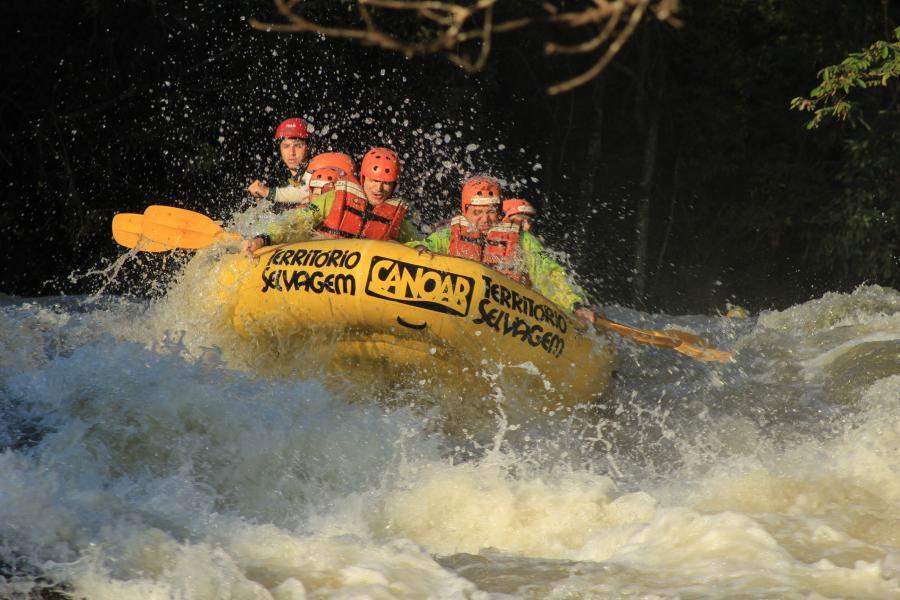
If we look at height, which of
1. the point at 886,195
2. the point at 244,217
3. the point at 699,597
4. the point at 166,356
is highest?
the point at 886,195

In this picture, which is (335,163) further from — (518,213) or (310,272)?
(310,272)

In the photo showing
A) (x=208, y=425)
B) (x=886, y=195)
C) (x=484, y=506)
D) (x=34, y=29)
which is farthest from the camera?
(x=886, y=195)

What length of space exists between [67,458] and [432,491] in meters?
1.51

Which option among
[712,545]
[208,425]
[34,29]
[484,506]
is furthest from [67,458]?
[34,29]

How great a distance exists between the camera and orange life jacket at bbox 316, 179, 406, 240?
698cm

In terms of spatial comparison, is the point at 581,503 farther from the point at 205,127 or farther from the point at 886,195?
the point at 886,195

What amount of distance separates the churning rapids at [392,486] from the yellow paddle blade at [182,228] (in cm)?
38

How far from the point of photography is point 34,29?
36.3ft

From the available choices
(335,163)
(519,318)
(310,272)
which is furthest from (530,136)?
(310,272)

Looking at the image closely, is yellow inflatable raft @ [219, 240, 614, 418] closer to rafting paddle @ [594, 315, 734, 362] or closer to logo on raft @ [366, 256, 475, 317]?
logo on raft @ [366, 256, 475, 317]

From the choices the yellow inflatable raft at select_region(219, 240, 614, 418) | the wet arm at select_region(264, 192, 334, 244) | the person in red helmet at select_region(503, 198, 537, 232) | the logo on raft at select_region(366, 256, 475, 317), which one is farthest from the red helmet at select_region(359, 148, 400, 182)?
the logo on raft at select_region(366, 256, 475, 317)

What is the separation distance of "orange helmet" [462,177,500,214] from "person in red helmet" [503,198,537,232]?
0.66 feet

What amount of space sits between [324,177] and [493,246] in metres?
1.45

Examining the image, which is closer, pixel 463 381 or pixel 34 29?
pixel 463 381
